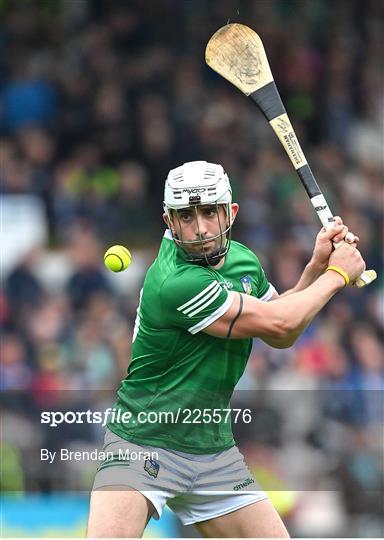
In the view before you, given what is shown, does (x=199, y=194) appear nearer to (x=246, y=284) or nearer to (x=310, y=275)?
(x=246, y=284)

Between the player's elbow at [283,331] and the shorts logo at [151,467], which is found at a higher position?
the player's elbow at [283,331]

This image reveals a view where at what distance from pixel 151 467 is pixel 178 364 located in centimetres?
36

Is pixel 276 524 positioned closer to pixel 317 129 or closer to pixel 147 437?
pixel 147 437

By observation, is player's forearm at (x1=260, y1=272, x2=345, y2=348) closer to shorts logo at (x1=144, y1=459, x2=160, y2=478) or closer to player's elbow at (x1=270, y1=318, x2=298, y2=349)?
player's elbow at (x1=270, y1=318, x2=298, y2=349)

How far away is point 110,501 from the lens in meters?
4.22

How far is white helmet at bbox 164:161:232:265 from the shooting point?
4355 mm

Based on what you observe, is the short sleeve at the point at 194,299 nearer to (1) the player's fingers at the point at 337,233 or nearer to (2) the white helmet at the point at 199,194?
(2) the white helmet at the point at 199,194

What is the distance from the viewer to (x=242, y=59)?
4922 millimetres

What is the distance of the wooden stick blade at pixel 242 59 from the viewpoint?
489 centimetres

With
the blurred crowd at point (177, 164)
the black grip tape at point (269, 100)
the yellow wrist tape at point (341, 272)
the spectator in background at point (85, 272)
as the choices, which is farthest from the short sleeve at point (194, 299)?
the spectator in background at point (85, 272)

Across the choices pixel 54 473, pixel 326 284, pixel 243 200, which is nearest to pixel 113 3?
pixel 243 200

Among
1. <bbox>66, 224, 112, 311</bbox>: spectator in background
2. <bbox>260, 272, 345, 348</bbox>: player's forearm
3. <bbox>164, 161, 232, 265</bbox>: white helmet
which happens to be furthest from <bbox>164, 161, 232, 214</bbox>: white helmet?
<bbox>66, 224, 112, 311</bbox>: spectator in background

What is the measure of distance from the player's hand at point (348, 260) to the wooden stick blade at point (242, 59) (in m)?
0.84

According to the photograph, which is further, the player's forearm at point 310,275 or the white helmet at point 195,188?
the player's forearm at point 310,275
